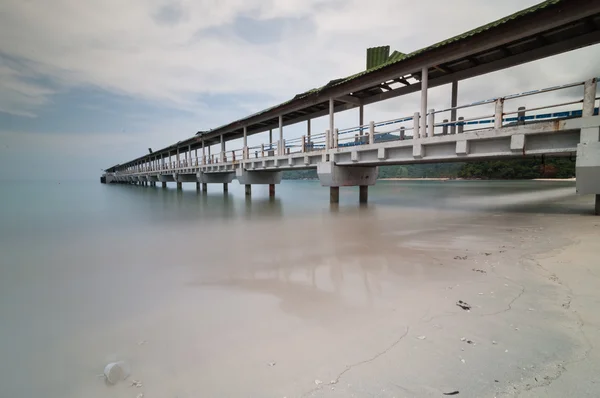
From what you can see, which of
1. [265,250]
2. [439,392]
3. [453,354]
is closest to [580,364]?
[453,354]

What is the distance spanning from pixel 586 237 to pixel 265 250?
7.31 m

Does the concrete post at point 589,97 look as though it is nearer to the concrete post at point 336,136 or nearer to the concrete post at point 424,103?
the concrete post at point 424,103

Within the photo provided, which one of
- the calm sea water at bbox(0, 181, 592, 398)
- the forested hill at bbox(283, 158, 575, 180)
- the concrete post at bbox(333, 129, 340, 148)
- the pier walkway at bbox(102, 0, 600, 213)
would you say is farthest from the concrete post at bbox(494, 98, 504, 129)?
the forested hill at bbox(283, 158, 575, 180)

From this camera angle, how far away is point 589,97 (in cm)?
745

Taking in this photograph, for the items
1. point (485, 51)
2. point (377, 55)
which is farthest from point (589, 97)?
point (377, 55)

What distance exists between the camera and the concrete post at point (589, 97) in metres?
Answer: 7.40

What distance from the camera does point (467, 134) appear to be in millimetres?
9562

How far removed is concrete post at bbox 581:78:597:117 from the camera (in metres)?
7.40

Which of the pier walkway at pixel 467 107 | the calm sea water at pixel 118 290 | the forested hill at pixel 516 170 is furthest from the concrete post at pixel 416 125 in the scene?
the forested hill at pixel 516 170

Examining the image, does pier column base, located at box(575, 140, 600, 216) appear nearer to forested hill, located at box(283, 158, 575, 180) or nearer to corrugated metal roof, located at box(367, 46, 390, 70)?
corrugated metal roof, located at box(367, 46, 390, 70)

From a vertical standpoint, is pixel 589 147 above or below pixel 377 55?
below

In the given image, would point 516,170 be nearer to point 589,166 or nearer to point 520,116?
Result: point 520,116

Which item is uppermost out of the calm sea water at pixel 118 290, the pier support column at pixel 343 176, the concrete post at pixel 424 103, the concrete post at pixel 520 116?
the concrete post at pixel 424 103

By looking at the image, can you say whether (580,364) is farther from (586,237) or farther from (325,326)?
(586,237)
